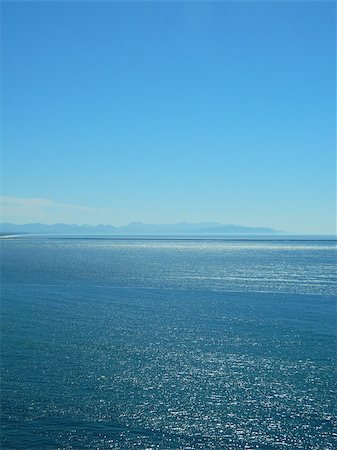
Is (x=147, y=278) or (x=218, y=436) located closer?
(x=218, y=436)

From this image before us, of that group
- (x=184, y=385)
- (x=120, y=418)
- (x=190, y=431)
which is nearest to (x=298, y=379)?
(x=184, y=385)

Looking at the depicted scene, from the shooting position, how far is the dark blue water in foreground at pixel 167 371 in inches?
A: 931

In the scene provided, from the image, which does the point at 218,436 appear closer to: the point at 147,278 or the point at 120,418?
the point at 120,418

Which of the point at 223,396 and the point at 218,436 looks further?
the point at 223,396

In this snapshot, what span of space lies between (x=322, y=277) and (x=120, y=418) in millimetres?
73230

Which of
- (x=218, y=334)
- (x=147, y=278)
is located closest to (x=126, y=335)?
(x=218, y=334)

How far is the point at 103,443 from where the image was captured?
2258 centimetres

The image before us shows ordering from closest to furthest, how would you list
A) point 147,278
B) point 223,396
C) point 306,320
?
point 223,396 → point 306,320 → point 147,278

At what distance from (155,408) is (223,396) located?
16.0 feet

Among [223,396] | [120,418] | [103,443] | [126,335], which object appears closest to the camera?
[103,443]

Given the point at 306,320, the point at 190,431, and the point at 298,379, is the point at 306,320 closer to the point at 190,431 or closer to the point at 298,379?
the point at 298,379

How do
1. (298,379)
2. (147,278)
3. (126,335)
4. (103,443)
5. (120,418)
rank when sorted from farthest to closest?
(147,278)
(126,335)
(298,379)
(120,418)
(103,443)

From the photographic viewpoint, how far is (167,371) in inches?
1278

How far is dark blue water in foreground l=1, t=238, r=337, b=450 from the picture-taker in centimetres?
2364
